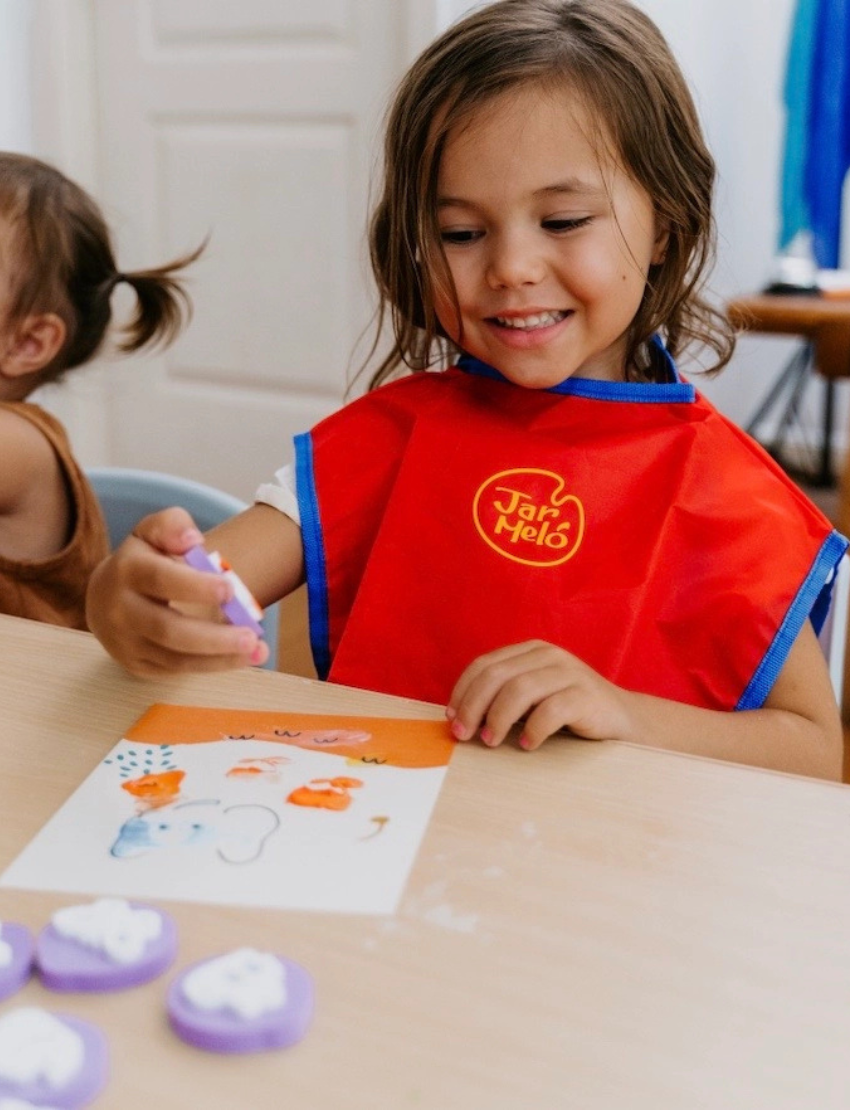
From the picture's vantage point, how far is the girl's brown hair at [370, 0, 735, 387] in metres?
0.93

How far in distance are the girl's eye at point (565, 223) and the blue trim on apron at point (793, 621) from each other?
302mm

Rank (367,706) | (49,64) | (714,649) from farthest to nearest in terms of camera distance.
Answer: (49,64) < (714,649) < (367,706)

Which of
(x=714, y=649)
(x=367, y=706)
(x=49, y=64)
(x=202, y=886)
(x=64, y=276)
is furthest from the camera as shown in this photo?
(x=49, y=64)

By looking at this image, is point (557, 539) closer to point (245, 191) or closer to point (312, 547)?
point (312, 547)

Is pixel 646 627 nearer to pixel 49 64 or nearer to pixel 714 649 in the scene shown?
pixel 714 649

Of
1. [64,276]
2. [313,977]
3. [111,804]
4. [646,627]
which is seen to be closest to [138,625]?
[111,804]

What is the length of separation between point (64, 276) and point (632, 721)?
850 millimetres

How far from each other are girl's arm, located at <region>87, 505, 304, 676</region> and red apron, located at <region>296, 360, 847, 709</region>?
0.21 meters

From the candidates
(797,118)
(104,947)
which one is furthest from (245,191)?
(104,947)

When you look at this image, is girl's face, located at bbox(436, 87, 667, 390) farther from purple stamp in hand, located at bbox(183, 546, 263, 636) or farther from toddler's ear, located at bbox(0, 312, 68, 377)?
toddler's ear, located at bbox(0, 312, 68, 377)

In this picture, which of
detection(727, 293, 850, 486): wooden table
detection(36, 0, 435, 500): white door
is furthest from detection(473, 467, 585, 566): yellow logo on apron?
detection(727, 293, 850, 486): wooden table

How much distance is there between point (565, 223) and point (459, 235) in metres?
0.08

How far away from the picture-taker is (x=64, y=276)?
1322mm

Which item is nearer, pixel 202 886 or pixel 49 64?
pixel 202 886
